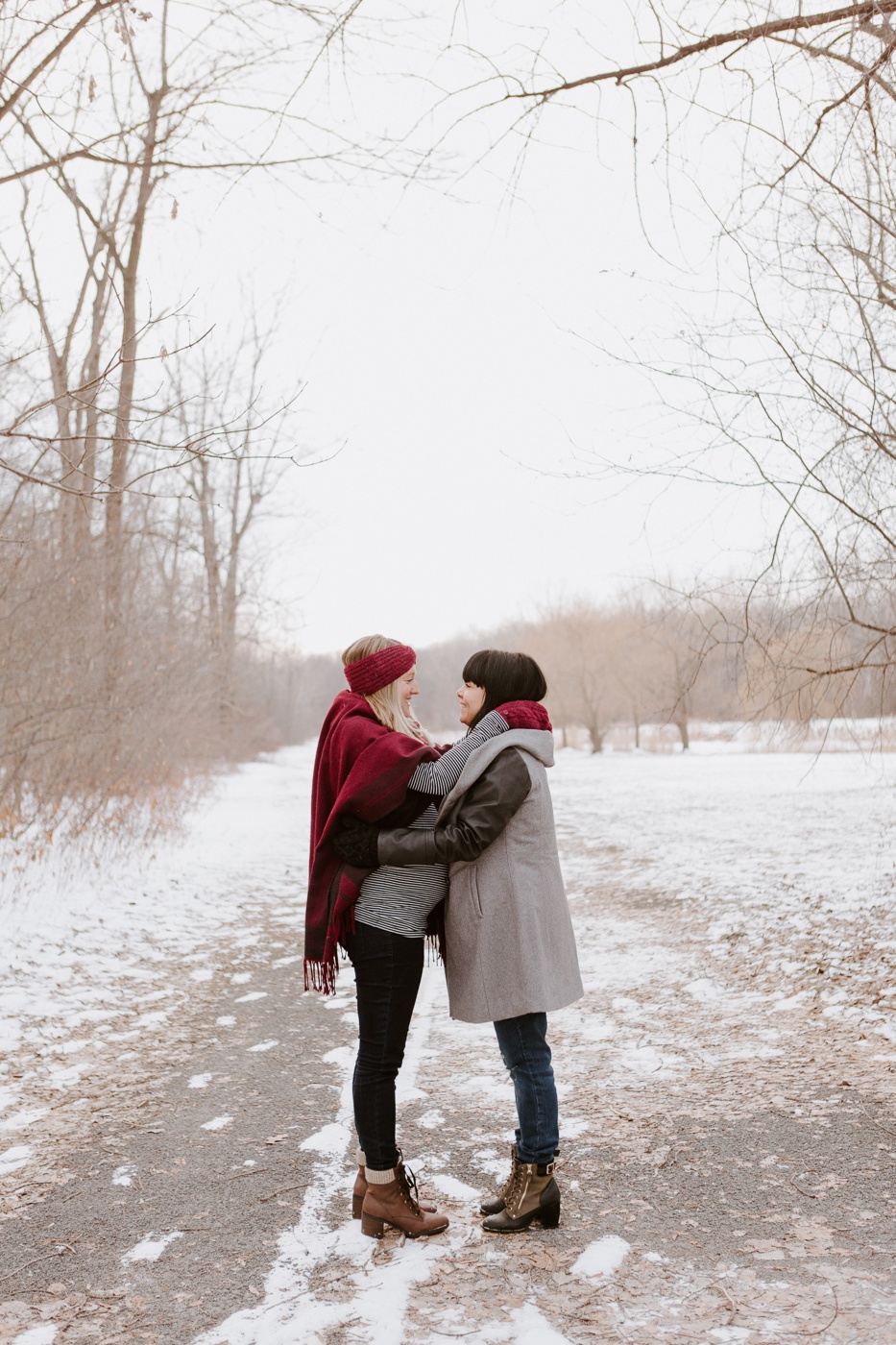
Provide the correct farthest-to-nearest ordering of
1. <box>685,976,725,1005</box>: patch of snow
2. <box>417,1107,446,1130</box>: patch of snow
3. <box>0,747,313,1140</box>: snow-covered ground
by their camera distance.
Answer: <box>685,976,725,1005</box>: patch of snow
<box>0,747,313,1140</box>: snow-covered ground
<box>417,1107,446,1130</box>: patch of snow

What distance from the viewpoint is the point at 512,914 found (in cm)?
342

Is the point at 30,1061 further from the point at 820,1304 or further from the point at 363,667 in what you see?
the point at 820,1304

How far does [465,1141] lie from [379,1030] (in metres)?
1.15

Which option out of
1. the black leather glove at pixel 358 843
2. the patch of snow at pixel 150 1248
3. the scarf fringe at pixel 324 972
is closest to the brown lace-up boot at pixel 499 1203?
the scarf fringe at pixel 324 972

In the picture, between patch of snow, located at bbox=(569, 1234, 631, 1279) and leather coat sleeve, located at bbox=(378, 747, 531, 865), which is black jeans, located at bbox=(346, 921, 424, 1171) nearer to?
leather coat sleeve, located at bbox=(378, 747, 531, 865)

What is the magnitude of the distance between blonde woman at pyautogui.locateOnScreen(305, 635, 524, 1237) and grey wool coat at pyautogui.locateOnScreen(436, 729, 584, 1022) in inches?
3.6

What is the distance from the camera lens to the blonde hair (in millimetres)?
3482

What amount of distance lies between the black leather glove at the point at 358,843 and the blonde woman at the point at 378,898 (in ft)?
0.10

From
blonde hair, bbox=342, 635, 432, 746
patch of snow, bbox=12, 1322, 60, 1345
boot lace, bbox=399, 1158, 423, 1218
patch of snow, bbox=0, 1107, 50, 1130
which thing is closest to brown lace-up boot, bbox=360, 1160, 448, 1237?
boot lace, bbox=399, 1158, 423, 1218

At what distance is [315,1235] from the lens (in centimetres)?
334

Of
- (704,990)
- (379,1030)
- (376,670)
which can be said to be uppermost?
(376,670)

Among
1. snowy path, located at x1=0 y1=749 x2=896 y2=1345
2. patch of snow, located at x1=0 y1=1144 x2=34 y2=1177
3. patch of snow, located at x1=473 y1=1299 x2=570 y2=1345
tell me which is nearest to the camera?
patch of snow, located at x1=473 y1=1299 x2=570 y2=1345

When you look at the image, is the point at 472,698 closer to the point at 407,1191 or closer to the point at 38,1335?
the point at 407,1191

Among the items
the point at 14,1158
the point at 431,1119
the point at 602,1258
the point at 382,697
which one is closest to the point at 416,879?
the point at 382,697
